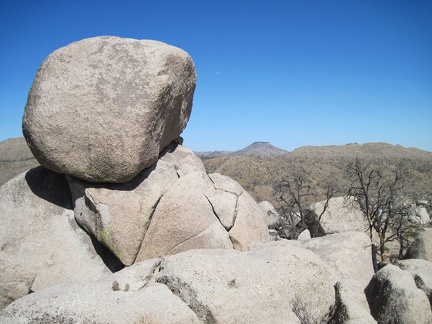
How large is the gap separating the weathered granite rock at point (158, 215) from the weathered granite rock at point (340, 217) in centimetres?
805

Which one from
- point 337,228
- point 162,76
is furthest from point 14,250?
point 337,228

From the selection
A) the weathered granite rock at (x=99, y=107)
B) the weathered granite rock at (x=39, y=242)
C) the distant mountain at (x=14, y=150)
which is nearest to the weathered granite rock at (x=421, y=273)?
the weathered granite rock at (x=99, y=107)

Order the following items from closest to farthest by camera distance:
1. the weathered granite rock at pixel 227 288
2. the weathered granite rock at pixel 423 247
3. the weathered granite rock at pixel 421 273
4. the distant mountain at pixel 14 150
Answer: the weathered granite rock at pixel 227 288
the weathered granite rock at pixel 421 273
the weathered granite rock at pixel 423 247
the distant mountain at pixel 14 150

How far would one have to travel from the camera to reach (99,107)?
585 centimetres

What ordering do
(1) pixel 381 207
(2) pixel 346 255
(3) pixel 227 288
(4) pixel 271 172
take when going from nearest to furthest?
(3) pixel 227 288 → (2) pixel 346 255 → (1) pixel 381 207 → (4) pixel 271 172

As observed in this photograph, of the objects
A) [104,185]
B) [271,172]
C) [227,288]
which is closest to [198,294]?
[227,288]

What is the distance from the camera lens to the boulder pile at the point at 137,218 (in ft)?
16.5

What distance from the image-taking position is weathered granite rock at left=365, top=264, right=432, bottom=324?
530 cm

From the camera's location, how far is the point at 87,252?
256 inches

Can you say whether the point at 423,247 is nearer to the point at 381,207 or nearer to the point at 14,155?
the point at 381,207

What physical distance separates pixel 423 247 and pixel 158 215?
337 inches

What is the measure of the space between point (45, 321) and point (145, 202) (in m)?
2.83

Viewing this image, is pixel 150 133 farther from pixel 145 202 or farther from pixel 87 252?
pixel 87 252

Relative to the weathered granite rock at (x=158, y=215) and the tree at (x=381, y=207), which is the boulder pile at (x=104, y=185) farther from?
the tree at (x=381, y=207)
